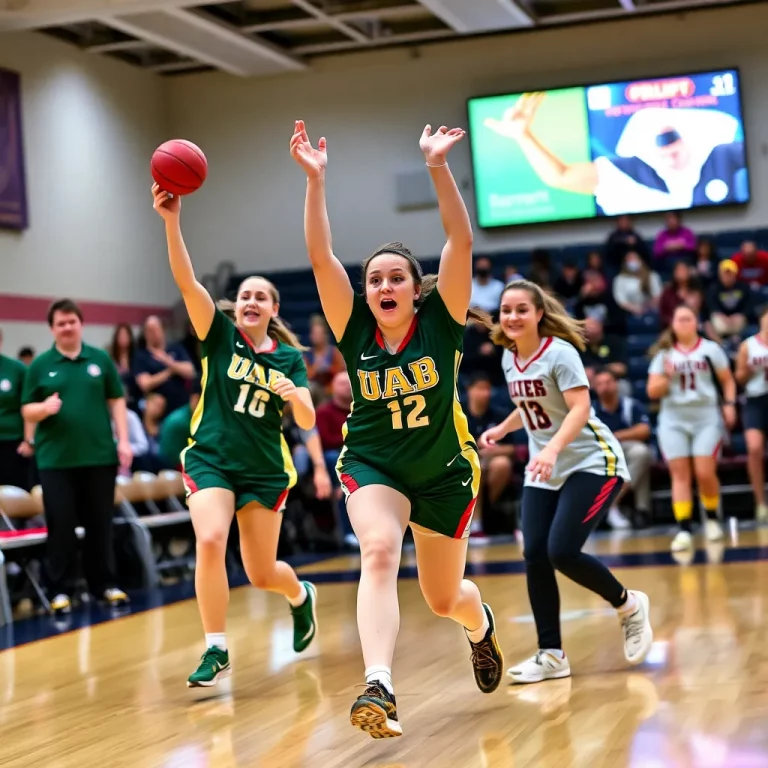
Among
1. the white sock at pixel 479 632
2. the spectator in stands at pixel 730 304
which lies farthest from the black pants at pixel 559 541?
the spectator in stands at pixel 730 304

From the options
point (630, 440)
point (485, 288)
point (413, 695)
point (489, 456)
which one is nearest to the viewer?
point (413, 695)

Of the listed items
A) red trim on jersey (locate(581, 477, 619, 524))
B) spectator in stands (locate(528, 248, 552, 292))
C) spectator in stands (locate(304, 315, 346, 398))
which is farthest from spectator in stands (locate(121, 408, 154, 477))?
red trim on jersey (locate(581, 477, 619, 524))

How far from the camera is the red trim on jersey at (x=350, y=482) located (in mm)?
4016

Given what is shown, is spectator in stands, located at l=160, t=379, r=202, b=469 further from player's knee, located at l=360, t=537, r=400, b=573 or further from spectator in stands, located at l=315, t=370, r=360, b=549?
player's knee, located at l=360, t=537, r=400, b=573

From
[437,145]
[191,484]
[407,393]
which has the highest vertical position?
[437,145]

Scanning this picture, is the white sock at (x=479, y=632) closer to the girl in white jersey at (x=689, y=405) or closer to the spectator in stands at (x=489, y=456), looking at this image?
the girl in white jersey at (x=689, y=405)

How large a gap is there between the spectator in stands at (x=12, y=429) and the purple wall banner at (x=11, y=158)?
497 centimetres

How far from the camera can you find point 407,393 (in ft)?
13.1

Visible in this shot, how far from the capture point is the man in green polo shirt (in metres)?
8.16

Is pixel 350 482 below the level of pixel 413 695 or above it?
above

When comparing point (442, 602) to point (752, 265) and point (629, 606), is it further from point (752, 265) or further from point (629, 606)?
point (752, 265)

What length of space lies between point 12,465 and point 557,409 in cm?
520

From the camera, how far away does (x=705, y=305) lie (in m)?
13.0

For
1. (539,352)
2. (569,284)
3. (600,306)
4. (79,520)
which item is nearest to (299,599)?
(539,352)
